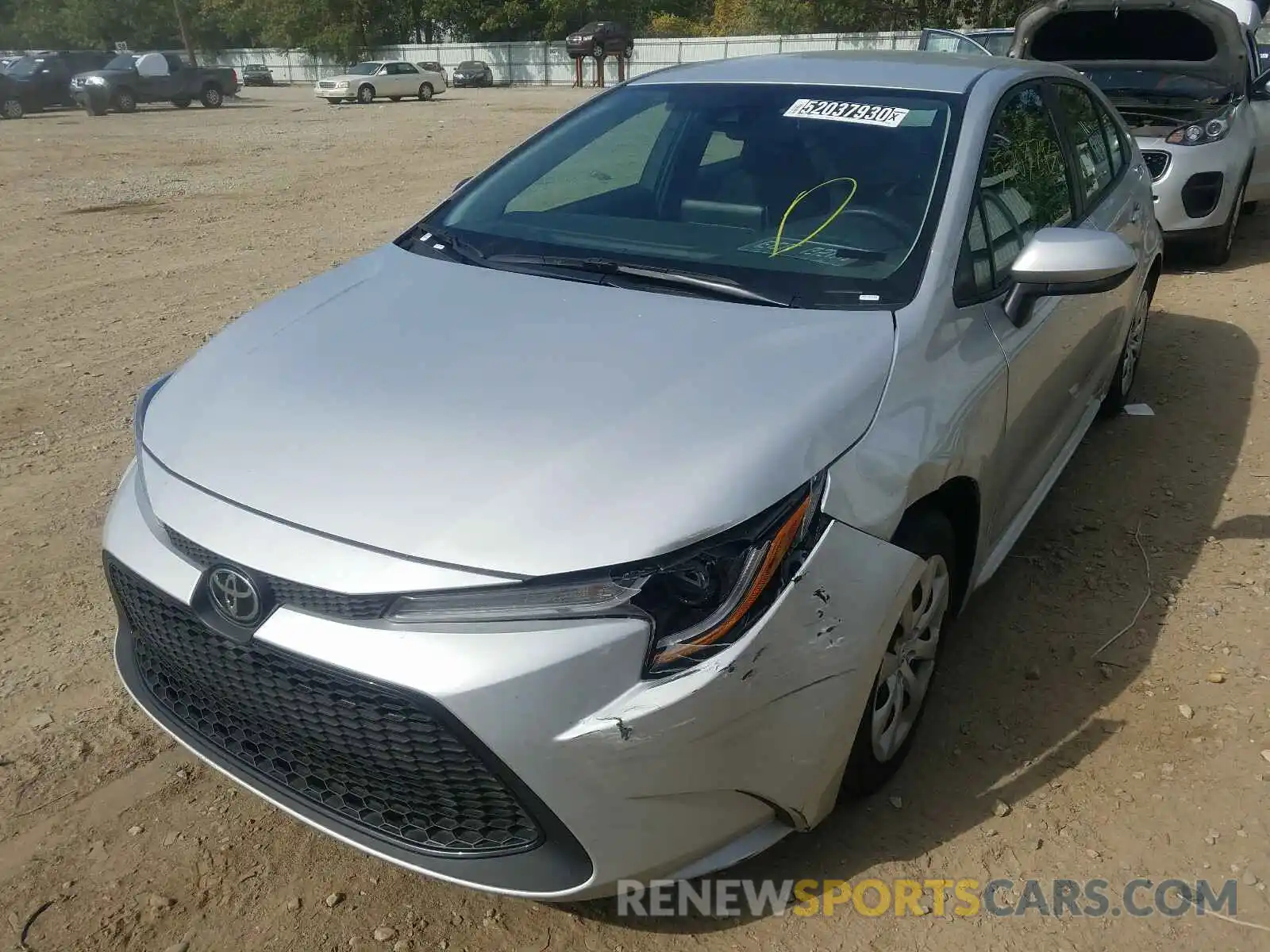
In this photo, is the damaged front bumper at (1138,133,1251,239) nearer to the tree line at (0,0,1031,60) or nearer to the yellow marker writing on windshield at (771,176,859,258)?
the yellow marker writing on windshield at (771,176,859,258)

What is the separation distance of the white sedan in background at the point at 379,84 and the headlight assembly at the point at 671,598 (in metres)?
37.8

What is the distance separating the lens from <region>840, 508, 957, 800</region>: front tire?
7.67 ft

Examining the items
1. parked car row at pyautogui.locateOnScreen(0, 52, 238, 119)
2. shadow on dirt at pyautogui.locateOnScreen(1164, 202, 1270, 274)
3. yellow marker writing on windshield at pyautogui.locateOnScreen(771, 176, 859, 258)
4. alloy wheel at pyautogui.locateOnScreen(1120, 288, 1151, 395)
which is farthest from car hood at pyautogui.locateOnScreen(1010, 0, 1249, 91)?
parked car row at pyautogui.locateOnScreen(0, 52, 238, 119)

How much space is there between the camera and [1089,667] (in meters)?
3.14

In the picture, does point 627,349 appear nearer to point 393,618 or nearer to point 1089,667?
point 393,618

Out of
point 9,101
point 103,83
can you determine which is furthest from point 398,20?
point 9,101

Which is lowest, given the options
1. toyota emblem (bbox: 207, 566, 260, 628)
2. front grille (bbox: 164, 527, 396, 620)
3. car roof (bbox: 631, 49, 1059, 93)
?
toyota emblem (bbox: 207, 566, 260, 628)

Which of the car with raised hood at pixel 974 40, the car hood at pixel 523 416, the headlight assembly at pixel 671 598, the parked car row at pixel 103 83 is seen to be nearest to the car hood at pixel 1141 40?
the car with raised hood at pixel 974 40

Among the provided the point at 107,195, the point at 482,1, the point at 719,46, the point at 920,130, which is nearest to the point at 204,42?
the point at 482,1

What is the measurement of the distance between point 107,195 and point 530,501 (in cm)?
1273

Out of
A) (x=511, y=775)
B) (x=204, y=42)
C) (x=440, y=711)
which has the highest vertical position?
(x=440, y=711)

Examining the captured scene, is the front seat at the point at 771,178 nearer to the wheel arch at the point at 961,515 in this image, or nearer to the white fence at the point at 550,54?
the wheel arch at the point at 961,515

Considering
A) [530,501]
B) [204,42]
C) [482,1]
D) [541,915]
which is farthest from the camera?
[204,42]

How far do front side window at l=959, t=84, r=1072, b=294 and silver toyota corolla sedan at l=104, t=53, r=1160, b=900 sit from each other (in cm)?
2
